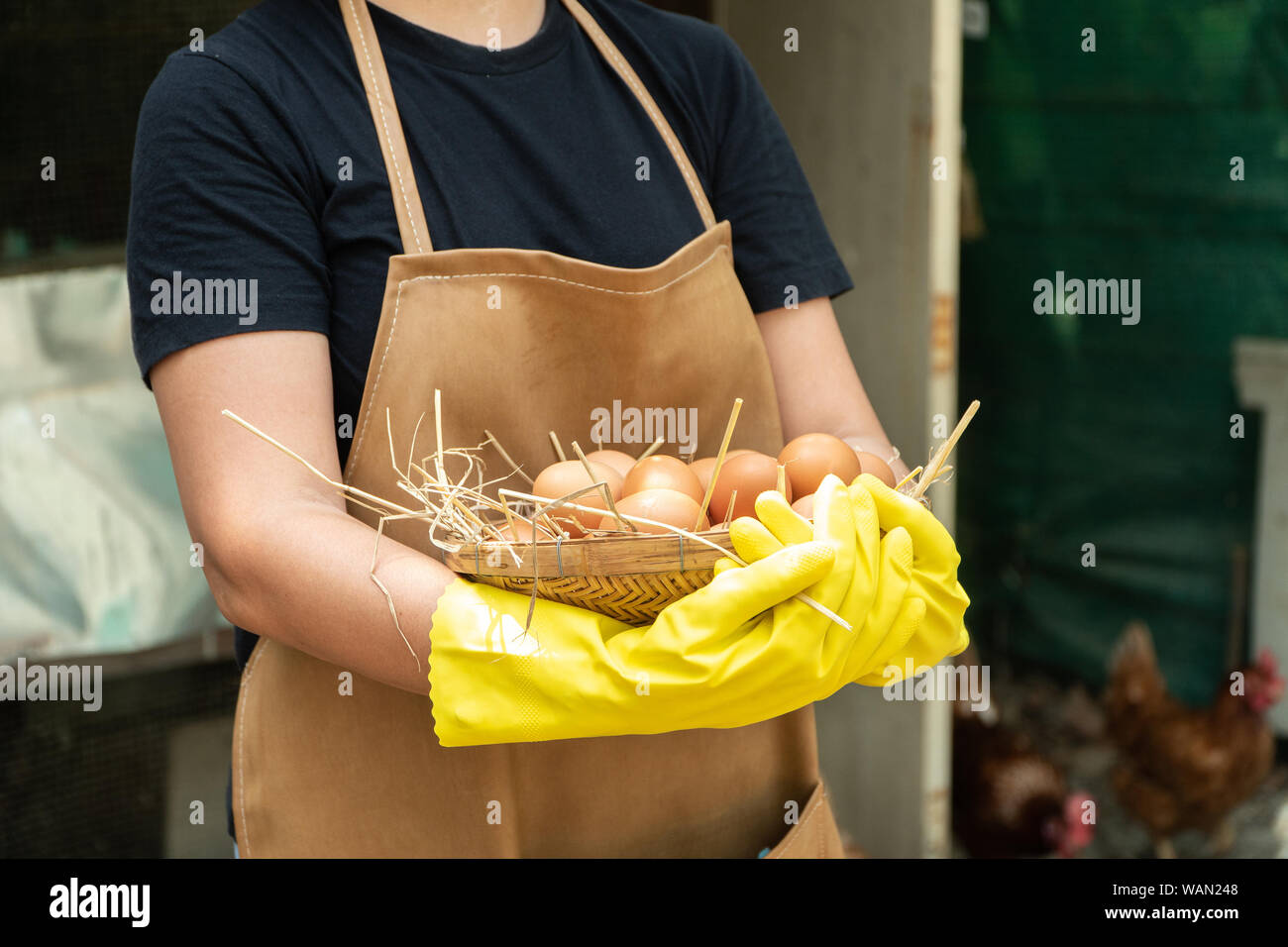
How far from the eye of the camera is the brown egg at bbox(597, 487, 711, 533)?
0.99m

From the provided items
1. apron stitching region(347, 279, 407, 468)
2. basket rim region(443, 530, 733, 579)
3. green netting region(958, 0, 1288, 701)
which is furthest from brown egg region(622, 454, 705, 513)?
green netting region(958, 0, 1288, 701)

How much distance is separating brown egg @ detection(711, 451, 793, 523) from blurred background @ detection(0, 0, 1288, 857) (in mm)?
1212

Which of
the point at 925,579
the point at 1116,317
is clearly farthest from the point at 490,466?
the point at 1116,317

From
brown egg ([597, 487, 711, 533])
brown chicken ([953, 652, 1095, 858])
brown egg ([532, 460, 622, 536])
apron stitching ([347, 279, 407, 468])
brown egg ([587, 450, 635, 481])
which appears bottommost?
brown chicken ([953, 652, 1095, 858])

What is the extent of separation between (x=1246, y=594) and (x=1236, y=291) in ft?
2.24

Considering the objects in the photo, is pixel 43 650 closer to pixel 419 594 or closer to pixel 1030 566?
pixel 419 594

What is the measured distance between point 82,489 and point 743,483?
4.88ft

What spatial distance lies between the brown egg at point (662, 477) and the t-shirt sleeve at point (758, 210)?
0.33 m

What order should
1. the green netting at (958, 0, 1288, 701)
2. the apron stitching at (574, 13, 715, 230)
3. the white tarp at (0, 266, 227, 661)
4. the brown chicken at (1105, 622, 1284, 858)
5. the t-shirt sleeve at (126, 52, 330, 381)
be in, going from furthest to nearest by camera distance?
the green netting at (958, 0, 1288, 701) < the brown chicken at (1105, 622, 1284, 858) < the white tarp at (0, 266, 227, 661) < the apron stitching at (574, 13, 715, 230) < the t-shirt sleeve at (126, 52, 330, 381)

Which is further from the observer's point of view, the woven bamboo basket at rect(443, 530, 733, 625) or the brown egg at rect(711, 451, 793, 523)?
the brown egg at rect(711, 451, 793, 523)

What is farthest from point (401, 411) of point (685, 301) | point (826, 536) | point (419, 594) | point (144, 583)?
point (144, 583)

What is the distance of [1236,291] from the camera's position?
263cm

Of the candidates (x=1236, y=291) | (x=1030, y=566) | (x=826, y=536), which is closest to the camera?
(x=826, y=536)

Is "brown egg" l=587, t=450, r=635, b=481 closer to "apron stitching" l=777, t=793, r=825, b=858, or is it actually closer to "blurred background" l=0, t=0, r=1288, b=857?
"apron stitching" l=777, t=793, r=825, b=858
